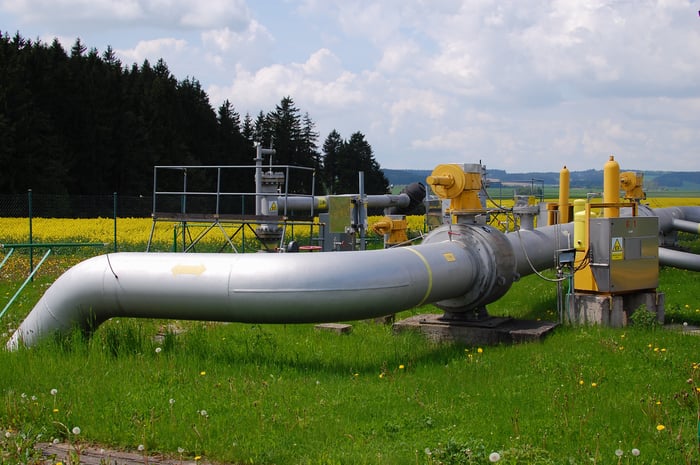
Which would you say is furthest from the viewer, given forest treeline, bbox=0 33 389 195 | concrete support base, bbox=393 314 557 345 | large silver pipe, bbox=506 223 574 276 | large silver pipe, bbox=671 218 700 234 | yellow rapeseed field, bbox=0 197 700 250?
forest treeline, bbox=0 33 389 195

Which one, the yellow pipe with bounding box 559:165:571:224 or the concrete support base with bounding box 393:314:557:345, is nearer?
the concrete support base with bounding box 393:314:557:345

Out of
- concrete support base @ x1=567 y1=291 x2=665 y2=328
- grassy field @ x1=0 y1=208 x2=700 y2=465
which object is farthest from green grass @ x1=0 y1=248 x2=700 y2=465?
concrete support base @ x1=567 y1=291 x2=665 y2=328

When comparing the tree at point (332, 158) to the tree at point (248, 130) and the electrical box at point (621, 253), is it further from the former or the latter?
the electrical box at point (621, 253)

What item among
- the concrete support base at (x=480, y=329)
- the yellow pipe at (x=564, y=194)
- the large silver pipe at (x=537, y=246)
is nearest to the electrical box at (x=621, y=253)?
the large silver pipe at (x=537, y=246)

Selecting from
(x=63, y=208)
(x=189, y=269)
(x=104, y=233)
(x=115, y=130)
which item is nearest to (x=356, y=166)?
(x=115, y=130)

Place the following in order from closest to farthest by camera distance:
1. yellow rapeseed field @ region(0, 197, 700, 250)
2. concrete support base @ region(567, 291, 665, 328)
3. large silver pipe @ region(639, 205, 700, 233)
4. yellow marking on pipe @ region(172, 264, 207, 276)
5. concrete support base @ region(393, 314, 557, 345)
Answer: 1. yellow marking on pipe @ region(172, 264, 207, 276)
2. concrete support base @ region(393, 314, 557, 345)
3. concrete support base @ region(567, 291, 665, 328)
4. large silver pipe @ region(639, 205, 700, 233)
5. yellow rapeseed field @ region(0, 197, 700, 250)

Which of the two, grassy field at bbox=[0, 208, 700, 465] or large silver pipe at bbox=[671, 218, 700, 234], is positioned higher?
large silver pipe at bbox=[671, 218, 700, 234]

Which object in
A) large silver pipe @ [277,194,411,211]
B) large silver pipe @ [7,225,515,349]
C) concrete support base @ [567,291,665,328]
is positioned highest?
large silver pipe @ [277,194,411,211]

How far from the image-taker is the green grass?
507 centimetres

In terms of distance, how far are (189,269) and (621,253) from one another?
18.1 feet

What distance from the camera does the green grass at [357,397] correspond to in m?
5.07

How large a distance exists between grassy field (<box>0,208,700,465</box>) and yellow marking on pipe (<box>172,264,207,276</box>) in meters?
0.82

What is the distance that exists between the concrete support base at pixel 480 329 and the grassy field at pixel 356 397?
207 millimetres

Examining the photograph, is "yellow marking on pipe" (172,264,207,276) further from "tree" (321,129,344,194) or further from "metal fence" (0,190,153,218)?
"tree" (321,129,344,194)
